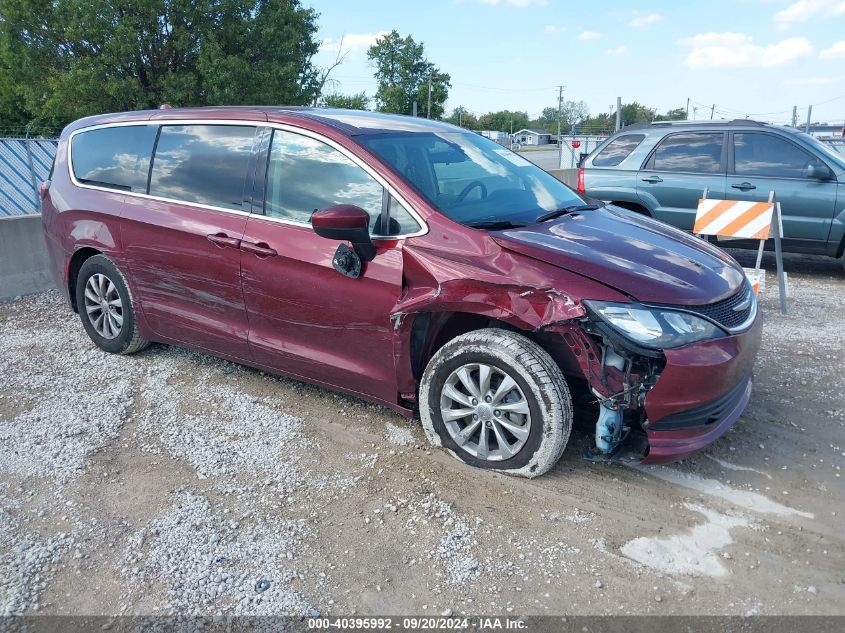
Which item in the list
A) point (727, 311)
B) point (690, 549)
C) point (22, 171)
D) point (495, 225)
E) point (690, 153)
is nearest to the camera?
point (690, 549)

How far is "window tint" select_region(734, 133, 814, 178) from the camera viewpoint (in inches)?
304

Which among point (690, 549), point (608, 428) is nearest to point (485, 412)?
point (608, 428)

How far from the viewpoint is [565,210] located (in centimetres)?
405

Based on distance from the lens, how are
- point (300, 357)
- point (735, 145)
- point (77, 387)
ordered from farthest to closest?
1. point (735, 145)
2. point (77, 387)
3. point (300, 357)

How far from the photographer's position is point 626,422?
321cm

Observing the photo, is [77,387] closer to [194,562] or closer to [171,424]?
[171,424]

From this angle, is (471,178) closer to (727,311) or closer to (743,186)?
(727,311)

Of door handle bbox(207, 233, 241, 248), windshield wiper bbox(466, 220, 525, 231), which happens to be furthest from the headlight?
door handle bbox(207, 233, 241, 248)

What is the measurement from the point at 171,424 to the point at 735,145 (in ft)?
23.6

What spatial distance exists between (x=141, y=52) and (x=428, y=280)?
22607 mm

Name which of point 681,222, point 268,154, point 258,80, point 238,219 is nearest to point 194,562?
point 238,219

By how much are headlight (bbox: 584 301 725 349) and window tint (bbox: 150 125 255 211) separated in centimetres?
228

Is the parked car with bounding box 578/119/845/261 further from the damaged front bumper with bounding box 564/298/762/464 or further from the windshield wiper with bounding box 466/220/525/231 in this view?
the damaged front bumper with bounding box 564/298/762/464

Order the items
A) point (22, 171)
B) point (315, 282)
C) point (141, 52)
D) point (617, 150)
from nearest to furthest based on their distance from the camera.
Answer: point (315, 282)
point (617, 150)
point (22, 171)
point (141, 52)
